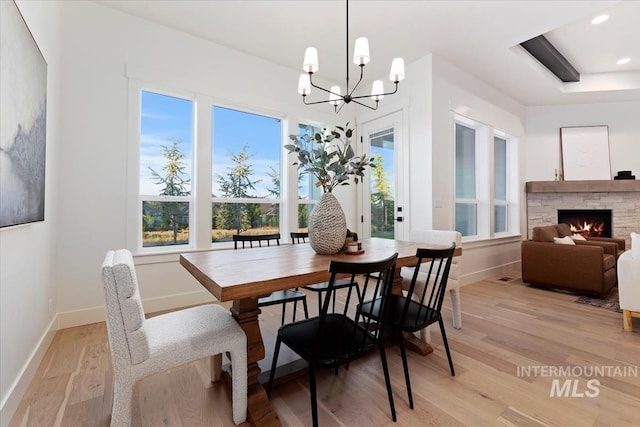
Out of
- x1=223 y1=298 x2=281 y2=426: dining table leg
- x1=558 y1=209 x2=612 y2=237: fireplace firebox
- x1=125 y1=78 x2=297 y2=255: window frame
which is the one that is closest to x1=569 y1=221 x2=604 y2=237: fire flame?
x1=558 y1=209 x2=612 y2=237: fireplace firebox

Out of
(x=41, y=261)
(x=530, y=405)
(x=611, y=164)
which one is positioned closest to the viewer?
(x=530, y=405)

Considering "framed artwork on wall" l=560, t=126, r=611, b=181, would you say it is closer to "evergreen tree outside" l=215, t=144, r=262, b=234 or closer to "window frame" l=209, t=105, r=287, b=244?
"window frame" l=209, t=105, r=287, b=244

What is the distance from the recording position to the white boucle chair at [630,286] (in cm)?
244

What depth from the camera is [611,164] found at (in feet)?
17.1

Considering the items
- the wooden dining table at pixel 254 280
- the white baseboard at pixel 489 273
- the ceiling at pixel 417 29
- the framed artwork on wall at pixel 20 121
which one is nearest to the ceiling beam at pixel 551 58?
the ceiling at pixel 417 29

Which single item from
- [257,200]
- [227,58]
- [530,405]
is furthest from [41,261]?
[530,405]

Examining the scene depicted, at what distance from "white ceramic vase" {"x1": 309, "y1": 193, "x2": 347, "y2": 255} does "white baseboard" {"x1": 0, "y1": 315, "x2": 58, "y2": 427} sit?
1822mm

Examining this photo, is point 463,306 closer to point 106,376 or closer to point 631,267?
point 631,267

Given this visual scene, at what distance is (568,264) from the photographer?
3.53m

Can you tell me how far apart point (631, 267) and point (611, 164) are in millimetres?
4080

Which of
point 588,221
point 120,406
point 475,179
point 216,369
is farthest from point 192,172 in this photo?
point 588,221

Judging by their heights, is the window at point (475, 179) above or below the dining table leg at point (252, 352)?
above

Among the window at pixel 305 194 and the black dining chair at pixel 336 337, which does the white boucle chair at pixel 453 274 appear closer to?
the black dining chair at pixel 336 337

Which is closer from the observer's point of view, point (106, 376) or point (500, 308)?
point (106, 376)
